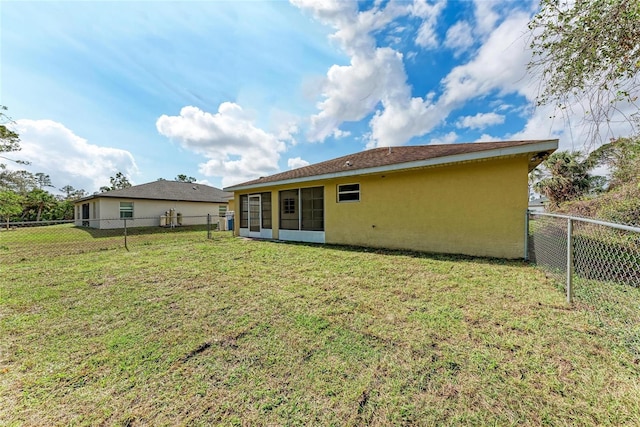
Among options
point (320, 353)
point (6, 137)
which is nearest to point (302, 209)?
point (320, 353)

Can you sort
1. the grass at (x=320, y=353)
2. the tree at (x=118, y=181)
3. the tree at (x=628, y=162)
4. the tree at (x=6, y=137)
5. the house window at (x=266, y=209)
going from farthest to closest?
the tree at (x=118, y=181), the tree at (x=6, y=137), the house window at (x=266, y=209), the tree at (x=628, y=162), the grass at (x=320, y=353)

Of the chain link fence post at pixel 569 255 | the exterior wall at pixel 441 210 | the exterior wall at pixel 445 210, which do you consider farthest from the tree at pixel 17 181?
the chain link fence post at pixel 569 255

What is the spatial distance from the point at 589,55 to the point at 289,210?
349 inches

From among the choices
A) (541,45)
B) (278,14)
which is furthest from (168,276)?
(541,45)

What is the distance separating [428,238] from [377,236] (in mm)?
1557

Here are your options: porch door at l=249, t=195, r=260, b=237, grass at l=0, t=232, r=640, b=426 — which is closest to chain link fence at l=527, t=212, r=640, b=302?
grass at l=0, t=232, r=640, b=426

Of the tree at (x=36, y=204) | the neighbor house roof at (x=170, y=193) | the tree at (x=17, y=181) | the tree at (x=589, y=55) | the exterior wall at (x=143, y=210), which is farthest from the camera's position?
the tree at (x=36, y=204)

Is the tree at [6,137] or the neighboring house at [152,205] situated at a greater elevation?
the tree at [6,137]

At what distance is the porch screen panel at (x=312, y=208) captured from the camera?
360 inches

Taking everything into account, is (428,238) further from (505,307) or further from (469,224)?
(505,307)

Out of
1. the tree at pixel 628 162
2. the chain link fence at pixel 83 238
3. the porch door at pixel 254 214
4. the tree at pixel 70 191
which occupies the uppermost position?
the tree at pixel 70 191

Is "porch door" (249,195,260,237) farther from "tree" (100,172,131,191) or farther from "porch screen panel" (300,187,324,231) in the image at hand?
"tree" (100,172,131,191)

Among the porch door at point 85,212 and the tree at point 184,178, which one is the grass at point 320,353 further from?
the tree at point 184,178

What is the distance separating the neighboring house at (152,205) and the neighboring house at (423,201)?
8.29 meters
